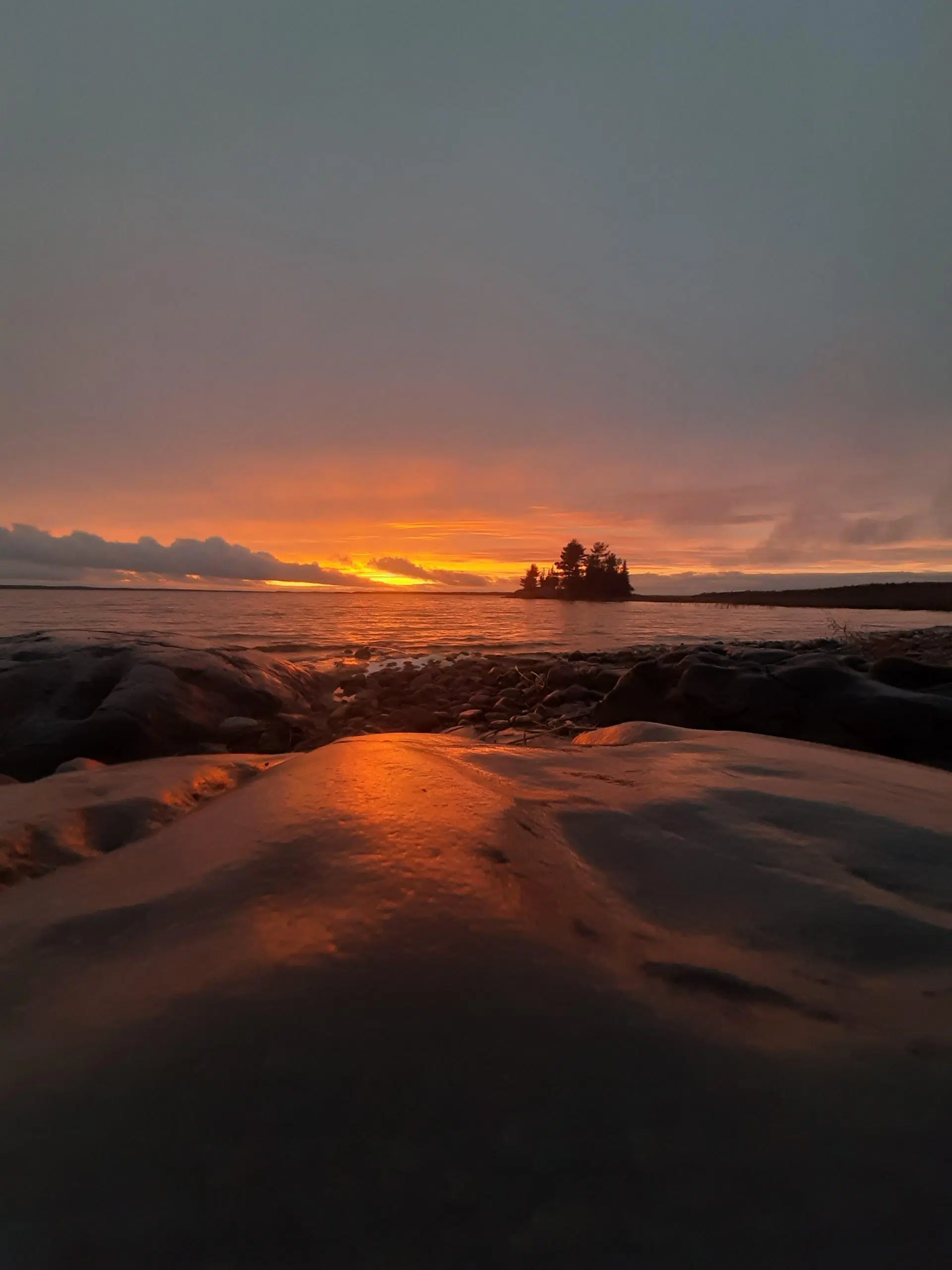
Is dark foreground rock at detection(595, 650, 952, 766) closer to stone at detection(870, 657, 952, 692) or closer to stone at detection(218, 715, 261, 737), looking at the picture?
stone at detection(870, 657, 952, 692)

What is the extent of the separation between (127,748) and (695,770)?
4.41 m

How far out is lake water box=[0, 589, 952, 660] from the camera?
13.9 m

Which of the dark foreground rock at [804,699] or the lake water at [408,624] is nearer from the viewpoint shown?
the dark foreground rock at [804,699]

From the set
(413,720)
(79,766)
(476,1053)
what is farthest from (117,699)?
(476,1053)

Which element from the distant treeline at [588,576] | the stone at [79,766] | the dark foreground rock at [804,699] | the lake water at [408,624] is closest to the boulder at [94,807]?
the stone at [79,766]

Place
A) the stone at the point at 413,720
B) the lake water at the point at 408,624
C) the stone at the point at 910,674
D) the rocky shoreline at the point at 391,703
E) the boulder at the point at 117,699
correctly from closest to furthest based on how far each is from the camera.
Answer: the rocky shoreline at the point at 391,703
the stone at the point at 910,674
the boulder at the point at 117,699
the stone at the point at 413,720
the lake water at the point at 408,624

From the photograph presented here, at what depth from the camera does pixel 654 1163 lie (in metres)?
0.74

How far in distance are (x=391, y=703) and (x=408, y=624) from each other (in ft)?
42.2

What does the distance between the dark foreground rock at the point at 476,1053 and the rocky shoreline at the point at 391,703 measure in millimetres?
2533

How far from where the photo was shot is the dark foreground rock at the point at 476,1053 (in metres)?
0.67

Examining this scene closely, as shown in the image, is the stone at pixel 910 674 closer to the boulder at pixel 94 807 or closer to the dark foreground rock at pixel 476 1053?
the dark foreground rock at pixel 476 1053

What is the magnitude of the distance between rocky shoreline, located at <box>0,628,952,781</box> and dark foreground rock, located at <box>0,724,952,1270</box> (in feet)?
8.31

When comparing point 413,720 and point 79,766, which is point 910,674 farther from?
point 79,766

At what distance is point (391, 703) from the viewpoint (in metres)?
7.41
